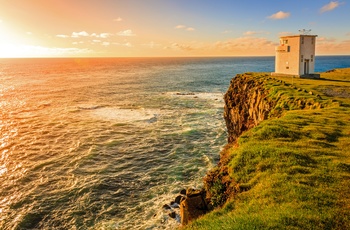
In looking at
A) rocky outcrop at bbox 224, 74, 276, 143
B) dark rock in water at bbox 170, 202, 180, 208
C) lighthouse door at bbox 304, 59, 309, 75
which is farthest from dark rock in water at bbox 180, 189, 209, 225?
lighthouse door at bbox 304, 59, 309, 75

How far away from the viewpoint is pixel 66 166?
32656 millimetres

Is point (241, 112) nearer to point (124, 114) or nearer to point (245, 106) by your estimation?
point (245, 106)

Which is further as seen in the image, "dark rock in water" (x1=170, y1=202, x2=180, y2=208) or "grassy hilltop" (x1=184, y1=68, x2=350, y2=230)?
"dark rock in water" (x1=170, y1=202, x2=180, y2=208)

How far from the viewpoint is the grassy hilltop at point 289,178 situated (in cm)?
960

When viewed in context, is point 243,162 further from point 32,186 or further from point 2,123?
point 2,123

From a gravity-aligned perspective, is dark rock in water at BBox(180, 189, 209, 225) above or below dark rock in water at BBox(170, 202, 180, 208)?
above

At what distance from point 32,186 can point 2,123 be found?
109 feet

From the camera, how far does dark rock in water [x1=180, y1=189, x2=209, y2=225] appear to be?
13062 millimetres

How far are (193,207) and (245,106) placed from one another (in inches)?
1157

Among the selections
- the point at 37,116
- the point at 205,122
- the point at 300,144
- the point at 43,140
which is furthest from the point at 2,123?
the point at 300,144

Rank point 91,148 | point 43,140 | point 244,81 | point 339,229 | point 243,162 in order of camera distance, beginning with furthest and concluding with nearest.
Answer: point 244,81, point 43,140, point 91,148, point 243,162, point 339,229

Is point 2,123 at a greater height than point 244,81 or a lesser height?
lesser

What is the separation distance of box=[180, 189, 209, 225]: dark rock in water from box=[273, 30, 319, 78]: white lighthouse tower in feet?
153

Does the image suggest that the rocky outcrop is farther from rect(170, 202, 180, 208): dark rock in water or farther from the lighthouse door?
the lighthouse door
